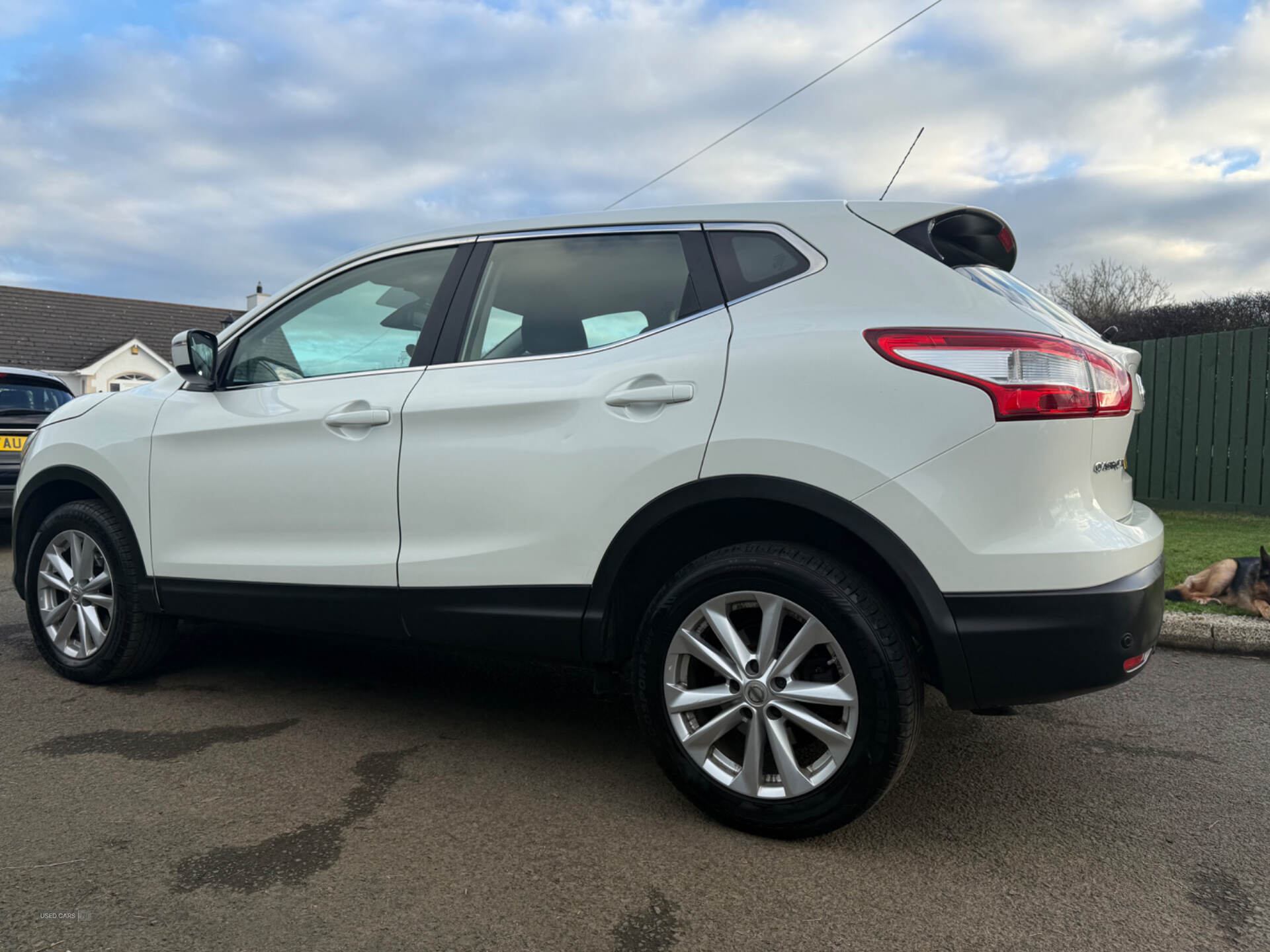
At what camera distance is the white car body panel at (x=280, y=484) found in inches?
122

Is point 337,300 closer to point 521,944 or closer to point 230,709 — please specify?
point 230,709

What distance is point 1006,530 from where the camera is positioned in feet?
7.49

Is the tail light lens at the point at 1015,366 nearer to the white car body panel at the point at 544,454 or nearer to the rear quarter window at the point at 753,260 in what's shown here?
the rear quarter window at the point at 753,260

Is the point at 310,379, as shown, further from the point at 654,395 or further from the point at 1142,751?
the point at 1142,751

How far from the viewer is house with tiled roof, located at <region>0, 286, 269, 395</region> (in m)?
29.5

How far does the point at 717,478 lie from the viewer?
2.56 m

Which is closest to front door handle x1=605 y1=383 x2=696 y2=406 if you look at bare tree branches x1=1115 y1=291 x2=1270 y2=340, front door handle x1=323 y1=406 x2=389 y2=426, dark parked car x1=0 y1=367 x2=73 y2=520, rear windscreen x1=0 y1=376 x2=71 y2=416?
front door handle x1=323 y1=406 x2=389 y2=426

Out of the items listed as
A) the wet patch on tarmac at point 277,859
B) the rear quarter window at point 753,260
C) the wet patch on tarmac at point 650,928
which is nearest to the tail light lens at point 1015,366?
the rear quarter window at point 753,260

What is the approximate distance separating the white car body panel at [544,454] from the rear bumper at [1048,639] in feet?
2.82

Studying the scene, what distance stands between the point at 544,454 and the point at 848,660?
1.06 meters

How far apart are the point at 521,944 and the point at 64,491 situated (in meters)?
3.26

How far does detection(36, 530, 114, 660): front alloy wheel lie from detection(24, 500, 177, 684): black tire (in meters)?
0.03

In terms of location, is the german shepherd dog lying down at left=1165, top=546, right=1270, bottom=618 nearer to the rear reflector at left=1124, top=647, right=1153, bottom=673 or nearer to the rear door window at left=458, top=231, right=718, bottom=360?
the rear reflector at left=1124, top=647, right=1153, bottom=673


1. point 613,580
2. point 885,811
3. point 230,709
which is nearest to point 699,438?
point 613,580
